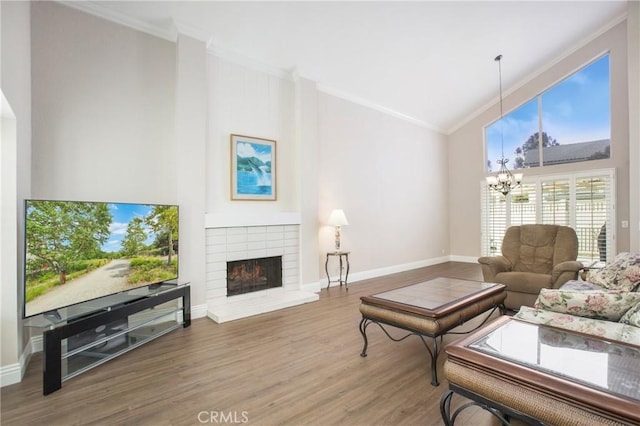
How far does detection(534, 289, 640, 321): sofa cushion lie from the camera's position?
1992mm

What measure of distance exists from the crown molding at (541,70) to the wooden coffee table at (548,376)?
6.83m

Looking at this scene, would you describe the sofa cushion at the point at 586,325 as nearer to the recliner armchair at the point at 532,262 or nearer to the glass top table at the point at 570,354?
the glass top table at the point at 570,354

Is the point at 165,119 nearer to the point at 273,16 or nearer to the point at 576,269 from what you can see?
the point at 273,16

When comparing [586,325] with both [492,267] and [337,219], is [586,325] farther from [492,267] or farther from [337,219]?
[337,219]

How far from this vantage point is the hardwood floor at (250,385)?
1940 millimetres

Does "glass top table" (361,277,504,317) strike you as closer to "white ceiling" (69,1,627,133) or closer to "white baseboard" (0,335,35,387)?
"white baseboard" (0,335,35,387)

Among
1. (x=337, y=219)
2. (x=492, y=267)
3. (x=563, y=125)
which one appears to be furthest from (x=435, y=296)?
(x=563, y=125)

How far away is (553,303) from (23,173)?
4.44 metres

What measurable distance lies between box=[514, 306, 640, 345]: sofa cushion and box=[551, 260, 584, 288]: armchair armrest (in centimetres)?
166

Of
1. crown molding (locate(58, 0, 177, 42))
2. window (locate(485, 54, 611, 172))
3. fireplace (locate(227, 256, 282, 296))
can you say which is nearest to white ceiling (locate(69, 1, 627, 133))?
crown molding (locate(58, 0, 177, 42))

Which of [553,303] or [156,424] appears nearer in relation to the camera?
[156,424]

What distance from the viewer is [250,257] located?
4.47 m

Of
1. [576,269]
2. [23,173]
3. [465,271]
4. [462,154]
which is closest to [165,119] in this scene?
[23,173]

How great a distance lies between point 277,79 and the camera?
16.2 ft
